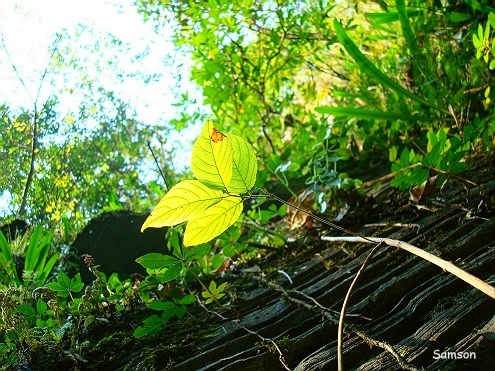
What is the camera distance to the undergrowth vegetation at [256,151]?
1.96 feet

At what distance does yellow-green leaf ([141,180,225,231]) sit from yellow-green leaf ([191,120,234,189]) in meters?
0.02

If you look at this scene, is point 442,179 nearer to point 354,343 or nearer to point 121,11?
point 354,343

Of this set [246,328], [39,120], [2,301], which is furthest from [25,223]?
[246,328]

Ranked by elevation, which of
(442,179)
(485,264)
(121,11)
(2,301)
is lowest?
(485,264)

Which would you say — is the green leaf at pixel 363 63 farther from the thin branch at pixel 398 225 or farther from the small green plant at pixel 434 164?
the thin branch at pixel 398 225

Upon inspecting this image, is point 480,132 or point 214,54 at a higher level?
point 214,54

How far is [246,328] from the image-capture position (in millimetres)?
914

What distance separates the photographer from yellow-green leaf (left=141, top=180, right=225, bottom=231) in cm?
57

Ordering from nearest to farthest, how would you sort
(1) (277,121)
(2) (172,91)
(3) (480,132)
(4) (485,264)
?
(4) (485,264) < (3) (480,132) < (2) (172,91) < (1) (277,121)

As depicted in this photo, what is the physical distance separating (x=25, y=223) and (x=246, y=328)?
0.85 meters

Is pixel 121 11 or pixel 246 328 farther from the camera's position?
pixel 121 11

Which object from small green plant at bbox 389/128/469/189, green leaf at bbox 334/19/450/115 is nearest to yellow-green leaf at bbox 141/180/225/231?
small green plant at bbox 389/128/469/189

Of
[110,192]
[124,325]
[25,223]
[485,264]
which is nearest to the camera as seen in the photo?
[485,264]

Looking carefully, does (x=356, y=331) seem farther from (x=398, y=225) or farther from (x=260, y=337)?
(x=398, y=225)
